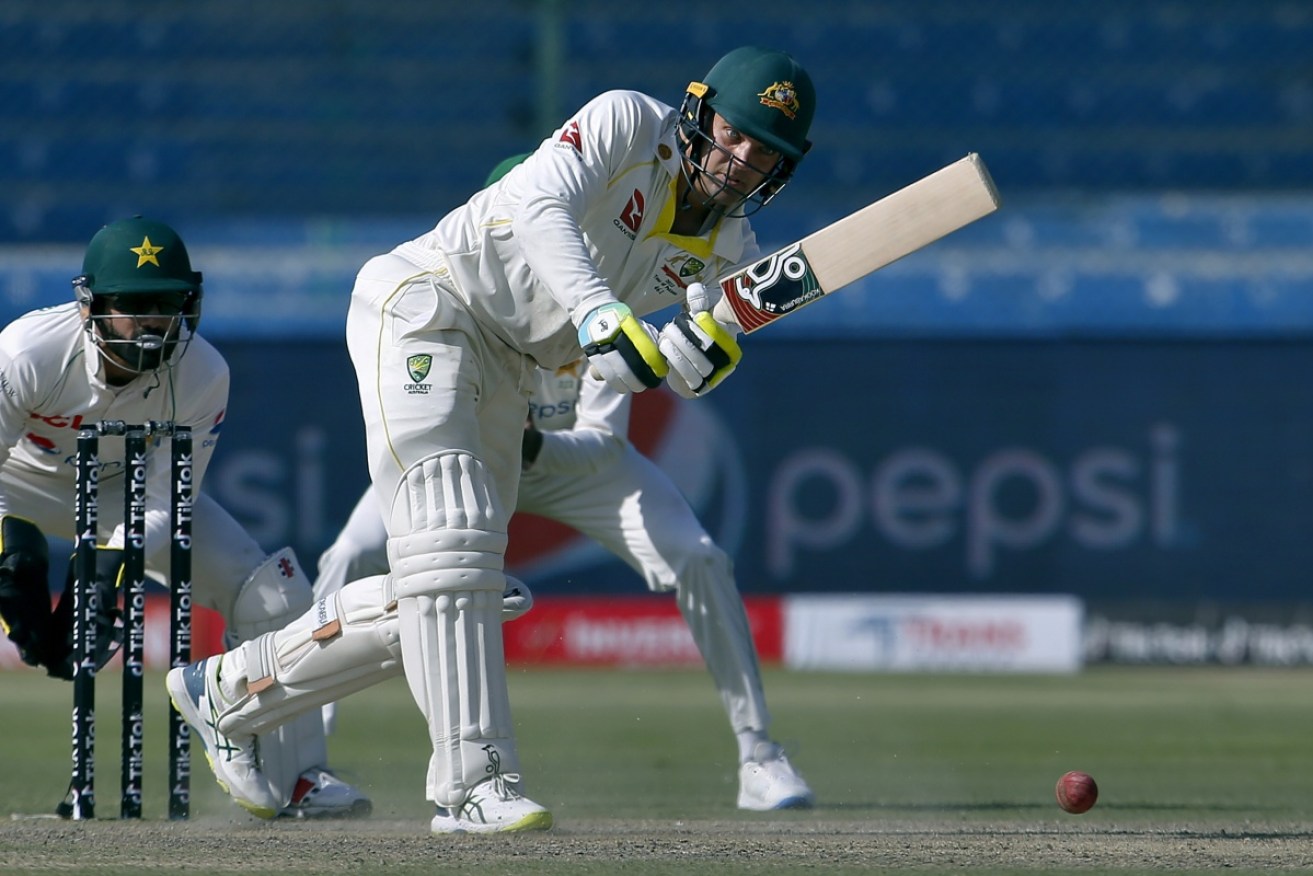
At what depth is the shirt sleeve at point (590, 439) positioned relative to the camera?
4996 millimetres

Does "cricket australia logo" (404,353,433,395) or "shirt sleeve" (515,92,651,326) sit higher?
"shirt sleeve" (515,92,651,326)

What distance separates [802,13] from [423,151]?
2.75 metres

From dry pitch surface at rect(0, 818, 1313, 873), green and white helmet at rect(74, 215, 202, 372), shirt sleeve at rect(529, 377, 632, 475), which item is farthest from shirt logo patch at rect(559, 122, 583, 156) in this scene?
shirt sleeve at rect(529, 377, 632, 475)

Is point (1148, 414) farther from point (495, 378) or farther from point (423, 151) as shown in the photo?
point (495, 378)

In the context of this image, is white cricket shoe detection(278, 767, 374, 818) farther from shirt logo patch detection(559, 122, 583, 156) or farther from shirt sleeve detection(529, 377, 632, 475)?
shirt logo patch detection(559, 122, 583, 156)

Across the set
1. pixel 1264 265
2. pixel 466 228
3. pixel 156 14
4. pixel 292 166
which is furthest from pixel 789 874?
pixel 156 14

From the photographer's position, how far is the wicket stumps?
12.7 ft

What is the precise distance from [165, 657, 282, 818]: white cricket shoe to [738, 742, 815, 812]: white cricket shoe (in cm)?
117

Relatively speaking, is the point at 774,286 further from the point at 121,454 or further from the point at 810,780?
the point at 810,780

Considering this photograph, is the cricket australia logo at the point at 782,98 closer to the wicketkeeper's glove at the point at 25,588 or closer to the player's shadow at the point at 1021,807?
the player's shadow at the point at 1021,807

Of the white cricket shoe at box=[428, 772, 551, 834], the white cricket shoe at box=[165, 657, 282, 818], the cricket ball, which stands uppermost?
the white cricket shoe at box=[165, 657, 282, 818]

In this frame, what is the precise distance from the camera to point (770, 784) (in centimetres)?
453

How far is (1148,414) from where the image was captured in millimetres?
10641

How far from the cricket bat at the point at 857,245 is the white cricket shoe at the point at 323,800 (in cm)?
135
